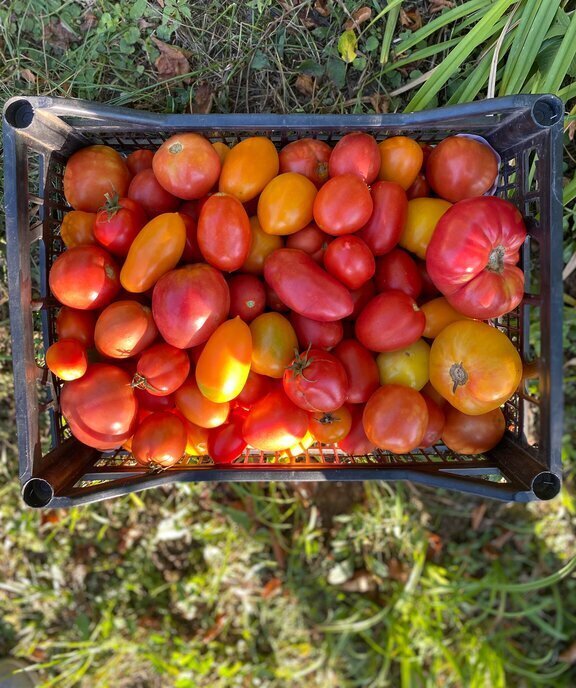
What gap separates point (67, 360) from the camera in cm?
139

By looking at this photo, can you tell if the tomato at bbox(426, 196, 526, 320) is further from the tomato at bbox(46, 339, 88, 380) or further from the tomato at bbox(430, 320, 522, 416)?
the tomato at bbox(46, 339, 88, 380)

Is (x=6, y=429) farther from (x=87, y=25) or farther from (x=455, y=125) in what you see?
(x=455, y=125)

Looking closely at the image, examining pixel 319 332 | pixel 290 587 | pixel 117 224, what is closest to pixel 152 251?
pixel 117 224

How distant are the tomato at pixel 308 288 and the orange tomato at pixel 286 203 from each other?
87 millimetres

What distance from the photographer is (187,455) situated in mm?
1662

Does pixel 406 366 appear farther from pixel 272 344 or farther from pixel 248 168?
pixel 248 168

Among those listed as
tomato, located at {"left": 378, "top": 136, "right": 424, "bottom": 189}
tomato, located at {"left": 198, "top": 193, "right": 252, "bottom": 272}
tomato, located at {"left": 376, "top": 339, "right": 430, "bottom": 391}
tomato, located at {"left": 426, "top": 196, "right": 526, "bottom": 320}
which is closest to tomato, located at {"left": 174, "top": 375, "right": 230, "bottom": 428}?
tomato, located at {"left": 198, "top": 193, "right": 252, "bottom": 272}

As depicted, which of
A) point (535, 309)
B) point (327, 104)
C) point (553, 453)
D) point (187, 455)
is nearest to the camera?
point (553, 453)

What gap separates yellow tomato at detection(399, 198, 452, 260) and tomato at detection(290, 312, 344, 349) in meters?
0.32

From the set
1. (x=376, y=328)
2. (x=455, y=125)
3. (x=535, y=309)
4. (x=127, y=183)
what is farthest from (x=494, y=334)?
(x=127, y=183)

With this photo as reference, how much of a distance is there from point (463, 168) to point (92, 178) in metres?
1.02

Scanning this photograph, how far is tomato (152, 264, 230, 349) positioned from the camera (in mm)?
1342

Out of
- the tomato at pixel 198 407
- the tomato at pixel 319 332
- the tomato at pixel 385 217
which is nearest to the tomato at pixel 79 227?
the tomato at pixel 198 407

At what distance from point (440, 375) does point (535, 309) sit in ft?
2.94
